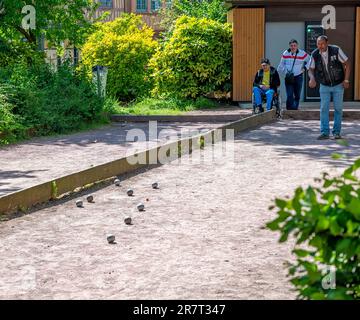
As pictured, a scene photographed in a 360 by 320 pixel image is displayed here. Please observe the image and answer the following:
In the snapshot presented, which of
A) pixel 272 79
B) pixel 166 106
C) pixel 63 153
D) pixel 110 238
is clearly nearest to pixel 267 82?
pixel 272 79

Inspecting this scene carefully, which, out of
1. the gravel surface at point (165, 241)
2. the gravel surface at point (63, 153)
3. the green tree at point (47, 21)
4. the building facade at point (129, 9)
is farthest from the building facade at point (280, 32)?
the building facade at point (129, 9)

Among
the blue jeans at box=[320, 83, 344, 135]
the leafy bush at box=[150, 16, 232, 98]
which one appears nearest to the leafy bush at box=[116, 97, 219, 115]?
Result: the leafy bush at box=[150, 16, 232, 98]

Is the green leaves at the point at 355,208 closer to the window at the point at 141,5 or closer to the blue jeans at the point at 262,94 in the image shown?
the blue jeans at the point at 262,94

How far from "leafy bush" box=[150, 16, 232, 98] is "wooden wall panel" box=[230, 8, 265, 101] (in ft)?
1.23

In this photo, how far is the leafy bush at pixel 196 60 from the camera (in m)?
23.9

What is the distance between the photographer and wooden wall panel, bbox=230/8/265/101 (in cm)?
2388

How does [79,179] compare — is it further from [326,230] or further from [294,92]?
[294,92]

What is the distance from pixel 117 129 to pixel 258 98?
336 cm

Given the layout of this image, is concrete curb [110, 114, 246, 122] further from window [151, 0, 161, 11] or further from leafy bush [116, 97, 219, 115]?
window [151, 0, 161, 11]

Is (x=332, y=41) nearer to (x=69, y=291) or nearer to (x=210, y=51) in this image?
(x=210, y=51)

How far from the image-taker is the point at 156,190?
959 centimetres

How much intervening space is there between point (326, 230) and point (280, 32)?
22.0 metres

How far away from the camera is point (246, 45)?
78.5 feet
